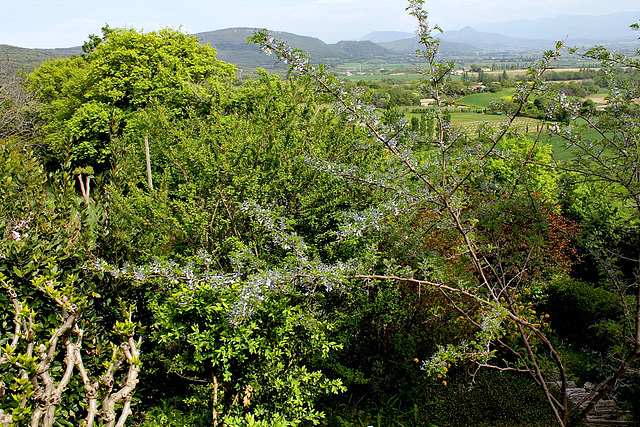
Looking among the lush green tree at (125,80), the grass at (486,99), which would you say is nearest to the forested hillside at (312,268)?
the grass at (486,99)

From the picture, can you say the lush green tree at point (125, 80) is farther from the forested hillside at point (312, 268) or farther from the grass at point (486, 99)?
the forested hillside at point (312, 268)

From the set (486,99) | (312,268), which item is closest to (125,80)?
(486,99)

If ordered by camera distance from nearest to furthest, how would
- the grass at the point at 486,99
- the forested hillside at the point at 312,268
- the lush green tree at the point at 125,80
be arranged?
1. the forested hillside at the point at 312,268
2. the grass at the point at 486,99
3. the lush green tree at the point at 125,80

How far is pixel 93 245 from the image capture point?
15.4ft

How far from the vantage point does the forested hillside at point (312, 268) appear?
336 cm

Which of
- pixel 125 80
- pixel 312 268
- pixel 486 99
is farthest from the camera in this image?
pixel 125 80

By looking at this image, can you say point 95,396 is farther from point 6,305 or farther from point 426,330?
point 426,330

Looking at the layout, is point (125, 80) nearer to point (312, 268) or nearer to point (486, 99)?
point (486, 99)

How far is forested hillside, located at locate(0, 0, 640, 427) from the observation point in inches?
132

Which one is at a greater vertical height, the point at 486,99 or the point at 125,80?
the point at 125,80

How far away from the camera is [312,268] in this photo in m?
3.40

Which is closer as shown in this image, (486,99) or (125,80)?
(486,99)

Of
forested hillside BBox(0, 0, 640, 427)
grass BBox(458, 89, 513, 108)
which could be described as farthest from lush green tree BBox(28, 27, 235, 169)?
forested hillside BBox(0, 0, 640, 427)

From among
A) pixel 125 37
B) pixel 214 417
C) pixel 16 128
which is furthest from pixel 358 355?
pixel 16 128
